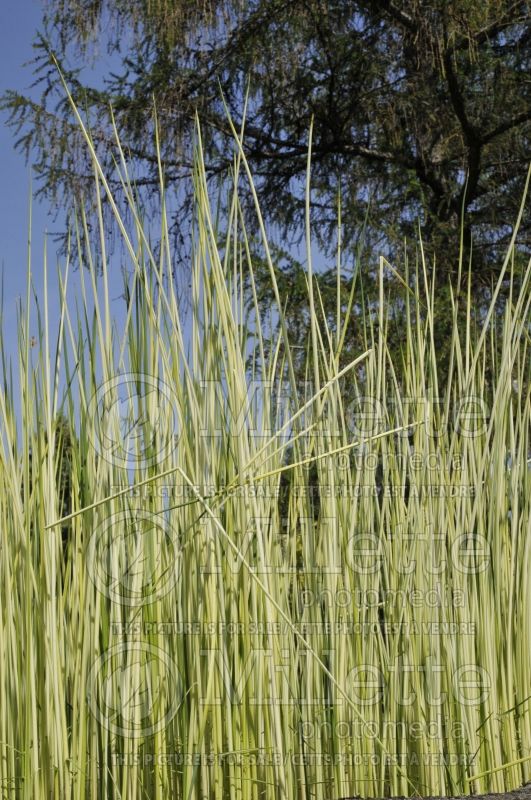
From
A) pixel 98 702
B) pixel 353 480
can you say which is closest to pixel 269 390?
pixel 353 480

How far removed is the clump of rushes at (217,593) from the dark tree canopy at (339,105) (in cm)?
311

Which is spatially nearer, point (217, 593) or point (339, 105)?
point (217, 593)

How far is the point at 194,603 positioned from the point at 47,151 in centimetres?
394

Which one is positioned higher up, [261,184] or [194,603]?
[261,184]

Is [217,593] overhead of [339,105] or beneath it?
beneath

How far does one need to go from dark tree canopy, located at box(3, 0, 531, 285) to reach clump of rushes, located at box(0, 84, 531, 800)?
311 cm

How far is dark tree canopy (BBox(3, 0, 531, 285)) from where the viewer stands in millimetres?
4551

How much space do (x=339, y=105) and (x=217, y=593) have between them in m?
4.15

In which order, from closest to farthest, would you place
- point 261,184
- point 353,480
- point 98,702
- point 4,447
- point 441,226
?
point 98,702
point 4,447
point 353,480
point 441,226
point 261,184

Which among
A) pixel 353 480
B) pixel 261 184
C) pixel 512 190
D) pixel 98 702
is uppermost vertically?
pixel 261 184

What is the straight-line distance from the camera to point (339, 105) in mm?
4980

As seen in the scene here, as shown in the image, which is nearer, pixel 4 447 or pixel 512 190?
pixel 4 447

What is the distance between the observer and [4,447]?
1468 mm

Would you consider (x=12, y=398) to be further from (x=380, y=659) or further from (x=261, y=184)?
(x=261, y=184)
